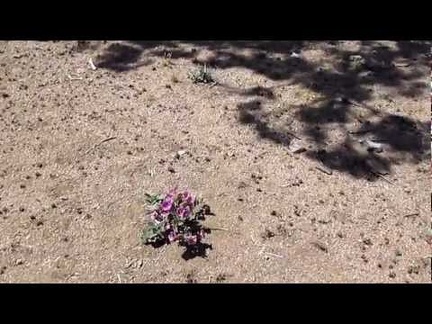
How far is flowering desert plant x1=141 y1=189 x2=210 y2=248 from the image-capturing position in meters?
6.00

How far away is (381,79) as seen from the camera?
344 inches

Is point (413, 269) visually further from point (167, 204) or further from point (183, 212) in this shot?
point (167, 204)

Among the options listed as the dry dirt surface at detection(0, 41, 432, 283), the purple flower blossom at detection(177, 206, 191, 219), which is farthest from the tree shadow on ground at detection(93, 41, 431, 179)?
the purple flower blossom at detection(177, 206, 191, 219)

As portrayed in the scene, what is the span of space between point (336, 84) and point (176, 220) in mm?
4121

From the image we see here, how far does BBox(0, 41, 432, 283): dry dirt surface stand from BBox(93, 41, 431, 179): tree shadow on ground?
0.03 metres

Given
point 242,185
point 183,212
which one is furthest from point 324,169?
point 183,212

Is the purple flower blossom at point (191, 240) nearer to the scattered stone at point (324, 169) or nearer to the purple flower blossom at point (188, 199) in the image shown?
the purple flower blossom at point (188, 199)

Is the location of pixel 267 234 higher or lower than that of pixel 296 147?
lower

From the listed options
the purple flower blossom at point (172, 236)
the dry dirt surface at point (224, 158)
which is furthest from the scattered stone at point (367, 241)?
the purple flower blossom at point (172, 236)

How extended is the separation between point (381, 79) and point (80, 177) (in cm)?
527

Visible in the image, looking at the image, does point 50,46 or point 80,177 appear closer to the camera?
point 80,177

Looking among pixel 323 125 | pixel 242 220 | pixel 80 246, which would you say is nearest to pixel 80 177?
pixel 80 246

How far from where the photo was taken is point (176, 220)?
20.0 feet

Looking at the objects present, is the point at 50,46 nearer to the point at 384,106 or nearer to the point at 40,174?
the point at 40,174
